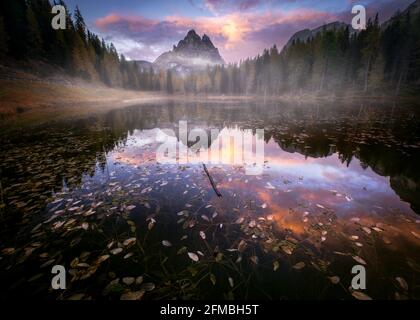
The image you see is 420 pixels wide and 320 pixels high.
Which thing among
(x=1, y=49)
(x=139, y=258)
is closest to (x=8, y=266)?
(x=139, y=258)

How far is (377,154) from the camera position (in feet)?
32.4

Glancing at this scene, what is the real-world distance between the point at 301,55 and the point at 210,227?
251 feet

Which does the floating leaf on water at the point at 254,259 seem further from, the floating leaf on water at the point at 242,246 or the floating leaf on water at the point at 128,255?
the floating leaf on water at the point at 128,255

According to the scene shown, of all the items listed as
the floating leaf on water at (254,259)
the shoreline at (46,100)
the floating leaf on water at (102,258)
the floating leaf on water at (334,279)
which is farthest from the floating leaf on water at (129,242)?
the shoreline at (46,100)

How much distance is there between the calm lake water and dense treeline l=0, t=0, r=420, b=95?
58.6m

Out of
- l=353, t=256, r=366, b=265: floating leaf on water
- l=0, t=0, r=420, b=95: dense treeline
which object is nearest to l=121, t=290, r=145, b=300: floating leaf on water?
l=353, t=256, r=366, b=265: floating leaf on water

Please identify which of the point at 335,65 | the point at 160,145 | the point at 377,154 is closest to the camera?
the point at 377,154

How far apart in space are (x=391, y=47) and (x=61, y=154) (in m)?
75.7

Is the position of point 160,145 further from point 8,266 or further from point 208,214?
point 8,266

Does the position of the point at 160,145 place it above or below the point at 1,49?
below

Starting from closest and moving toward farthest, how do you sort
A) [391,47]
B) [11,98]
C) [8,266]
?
[8,266], [11,98], [391,47]

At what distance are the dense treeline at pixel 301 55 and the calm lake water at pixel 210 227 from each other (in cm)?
5858

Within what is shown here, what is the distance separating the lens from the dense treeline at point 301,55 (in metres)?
49.5

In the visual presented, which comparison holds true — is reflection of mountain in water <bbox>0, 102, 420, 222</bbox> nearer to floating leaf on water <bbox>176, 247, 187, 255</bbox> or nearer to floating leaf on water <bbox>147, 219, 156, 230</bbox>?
floating leaf on water <bbox>147, 219, 156, 230</bbox>
